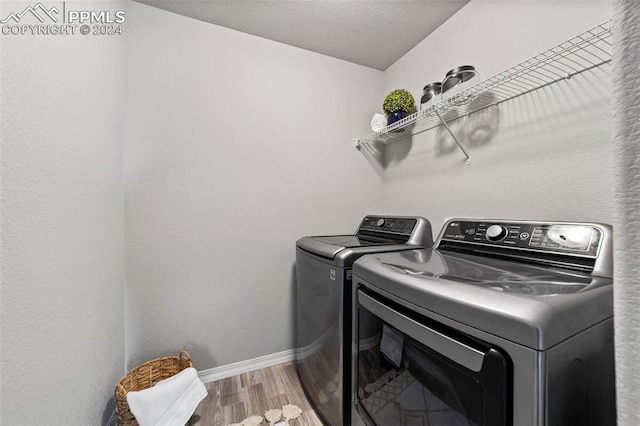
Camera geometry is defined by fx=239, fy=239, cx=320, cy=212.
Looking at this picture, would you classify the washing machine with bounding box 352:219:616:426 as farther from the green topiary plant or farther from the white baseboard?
the green topiary plant

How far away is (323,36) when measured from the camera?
1644 mm

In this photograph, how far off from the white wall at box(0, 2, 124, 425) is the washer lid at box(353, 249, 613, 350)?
98 cm

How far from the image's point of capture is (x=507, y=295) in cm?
52

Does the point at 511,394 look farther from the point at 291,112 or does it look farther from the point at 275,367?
the point at 291,112

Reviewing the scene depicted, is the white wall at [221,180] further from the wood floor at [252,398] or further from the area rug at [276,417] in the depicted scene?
the area rug at [276,417]

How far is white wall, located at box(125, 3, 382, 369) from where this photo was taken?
54.7 inches

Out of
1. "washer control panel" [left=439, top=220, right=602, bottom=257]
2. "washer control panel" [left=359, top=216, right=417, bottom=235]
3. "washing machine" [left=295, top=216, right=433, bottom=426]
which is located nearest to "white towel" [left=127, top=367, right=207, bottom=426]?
"washing machine" [left=295, top=216, right=433, bottom=426]

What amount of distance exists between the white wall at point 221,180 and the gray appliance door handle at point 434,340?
3.47 feet

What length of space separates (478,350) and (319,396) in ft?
3.29

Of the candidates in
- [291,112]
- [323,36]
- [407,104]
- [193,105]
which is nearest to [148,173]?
[193,105]

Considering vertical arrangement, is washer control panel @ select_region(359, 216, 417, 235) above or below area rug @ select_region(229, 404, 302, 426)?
above

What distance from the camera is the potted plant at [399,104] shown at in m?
1.61

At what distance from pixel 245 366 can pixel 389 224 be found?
135 cm

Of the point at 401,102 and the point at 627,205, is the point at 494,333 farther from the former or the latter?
the point at 401,102
